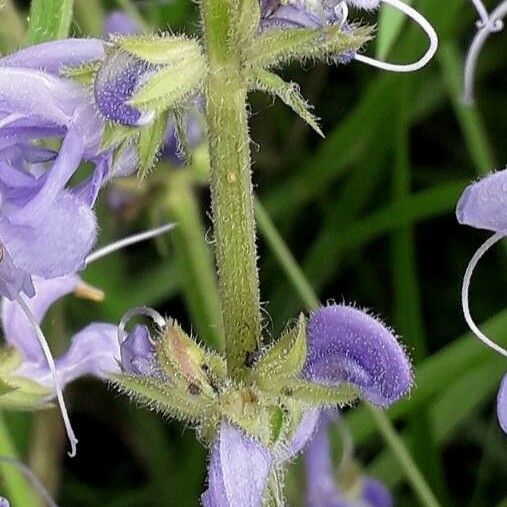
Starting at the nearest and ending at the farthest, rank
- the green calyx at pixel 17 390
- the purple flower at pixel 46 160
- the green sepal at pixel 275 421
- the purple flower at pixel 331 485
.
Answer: the purple flower at pixel 46 160
the green sepal at pixel 275 421
the green calyx at pixel 17 390
the purple flower at pixel 331 485

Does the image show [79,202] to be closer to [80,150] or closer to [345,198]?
[80,150]

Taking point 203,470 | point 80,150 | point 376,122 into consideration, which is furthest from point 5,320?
point 376,122

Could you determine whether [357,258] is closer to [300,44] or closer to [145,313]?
[145,313]

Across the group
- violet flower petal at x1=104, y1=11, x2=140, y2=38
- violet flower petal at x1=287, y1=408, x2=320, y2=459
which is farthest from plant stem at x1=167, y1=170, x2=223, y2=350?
violet flower petal at x1=287, y1=408, x2=320, y2=459

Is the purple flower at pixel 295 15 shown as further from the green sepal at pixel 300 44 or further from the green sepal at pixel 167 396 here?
the green sepal at pixel 167 396

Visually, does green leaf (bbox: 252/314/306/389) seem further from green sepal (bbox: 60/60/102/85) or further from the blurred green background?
the blurred green background

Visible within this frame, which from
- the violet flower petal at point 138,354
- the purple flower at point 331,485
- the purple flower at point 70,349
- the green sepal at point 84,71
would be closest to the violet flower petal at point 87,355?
the purple flower at point 70,349

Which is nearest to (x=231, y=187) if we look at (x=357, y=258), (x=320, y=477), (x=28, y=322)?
(x=28, y=322)
